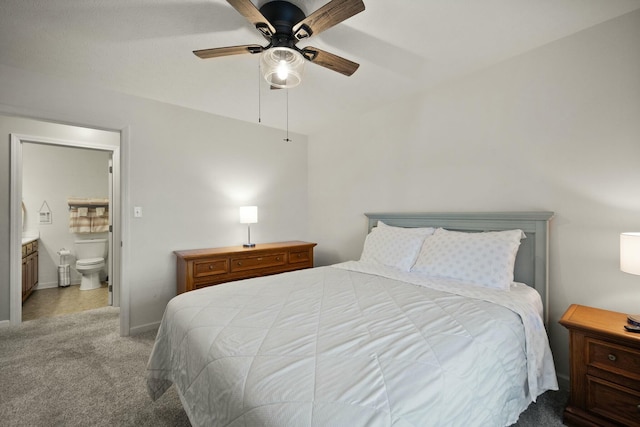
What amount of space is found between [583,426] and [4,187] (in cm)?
507

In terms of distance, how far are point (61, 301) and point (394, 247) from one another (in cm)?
448

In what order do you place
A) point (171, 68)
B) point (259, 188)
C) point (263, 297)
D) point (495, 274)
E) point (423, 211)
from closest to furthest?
point (263, 297) → point (495, 274) → point (171, 68) → point (423, 211) → point (259, 188)

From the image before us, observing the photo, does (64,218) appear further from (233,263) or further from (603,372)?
(603,372)

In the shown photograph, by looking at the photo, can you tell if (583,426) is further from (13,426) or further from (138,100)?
(138,100)

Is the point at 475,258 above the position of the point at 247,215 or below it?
below

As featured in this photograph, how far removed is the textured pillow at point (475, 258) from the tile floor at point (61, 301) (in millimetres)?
4105

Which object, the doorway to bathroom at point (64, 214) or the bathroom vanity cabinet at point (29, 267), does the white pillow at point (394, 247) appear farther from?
the bathroom vanity cabinet at point (29, 267)

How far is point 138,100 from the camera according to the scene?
2.83m

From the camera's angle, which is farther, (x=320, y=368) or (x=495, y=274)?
(x=495, y=274)

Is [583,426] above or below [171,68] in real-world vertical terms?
below

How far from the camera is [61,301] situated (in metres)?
3.80

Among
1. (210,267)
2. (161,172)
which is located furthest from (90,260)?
(210,267)

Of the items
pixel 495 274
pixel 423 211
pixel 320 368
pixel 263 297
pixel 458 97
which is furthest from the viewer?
pixel 423 211

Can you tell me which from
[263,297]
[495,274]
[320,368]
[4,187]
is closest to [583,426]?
[495,274]
